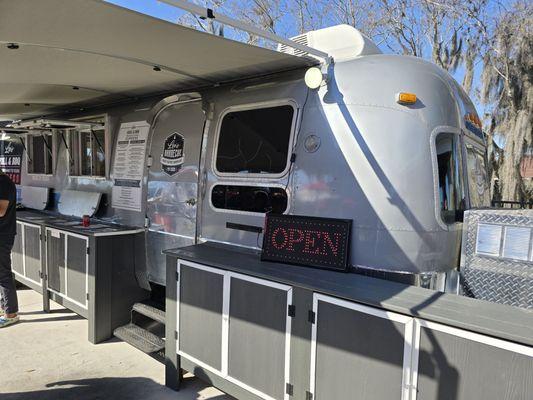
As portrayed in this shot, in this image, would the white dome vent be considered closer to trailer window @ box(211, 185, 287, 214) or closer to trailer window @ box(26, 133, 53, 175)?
trailer window @ box(211, 185, 287, 214)

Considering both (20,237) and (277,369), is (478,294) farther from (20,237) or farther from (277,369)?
(20,237)

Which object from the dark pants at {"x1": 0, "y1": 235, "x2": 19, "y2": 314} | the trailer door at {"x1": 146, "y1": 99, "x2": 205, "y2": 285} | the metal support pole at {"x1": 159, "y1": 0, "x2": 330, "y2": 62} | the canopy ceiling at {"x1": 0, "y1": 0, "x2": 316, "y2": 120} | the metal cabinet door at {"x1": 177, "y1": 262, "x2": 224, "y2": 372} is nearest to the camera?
the metal support pole at {"x1": 159, "y1": 0, "x2": 330, "y2": 62}

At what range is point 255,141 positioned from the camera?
11.3 feet

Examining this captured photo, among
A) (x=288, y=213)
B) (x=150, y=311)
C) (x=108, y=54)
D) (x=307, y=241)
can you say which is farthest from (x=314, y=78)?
(x=150, y=311)

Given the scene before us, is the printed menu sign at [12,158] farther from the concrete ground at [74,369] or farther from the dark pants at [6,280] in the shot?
the concrete ground at [74,369]

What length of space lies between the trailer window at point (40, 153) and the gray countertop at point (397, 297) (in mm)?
4034

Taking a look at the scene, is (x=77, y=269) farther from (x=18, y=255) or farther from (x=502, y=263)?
(x=502, y=263)

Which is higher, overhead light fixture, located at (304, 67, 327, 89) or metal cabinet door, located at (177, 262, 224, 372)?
overhead light fixture, located at (304, 67, 327, 89)

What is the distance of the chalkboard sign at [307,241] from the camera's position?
284 centimetres

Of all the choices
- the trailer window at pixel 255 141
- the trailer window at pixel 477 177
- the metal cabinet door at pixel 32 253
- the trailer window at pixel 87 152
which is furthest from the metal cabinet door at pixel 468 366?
the metal cabinet door at pixel 32 253

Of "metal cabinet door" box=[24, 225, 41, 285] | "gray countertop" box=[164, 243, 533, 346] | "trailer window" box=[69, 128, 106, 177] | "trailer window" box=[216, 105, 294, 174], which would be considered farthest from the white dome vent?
"metal cabinet door" box=[24, 225, 41, 285]

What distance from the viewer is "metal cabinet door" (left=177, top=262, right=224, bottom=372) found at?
3.07 metres

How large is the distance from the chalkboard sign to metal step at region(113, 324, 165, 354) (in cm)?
144

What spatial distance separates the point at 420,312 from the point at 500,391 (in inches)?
17.8
